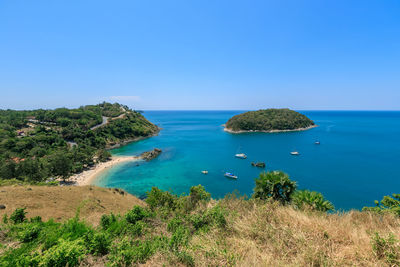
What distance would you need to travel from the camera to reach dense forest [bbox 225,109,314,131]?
99.0 m

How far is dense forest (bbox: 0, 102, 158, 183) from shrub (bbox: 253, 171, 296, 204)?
37281 millimetres

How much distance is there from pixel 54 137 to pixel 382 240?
73.9m

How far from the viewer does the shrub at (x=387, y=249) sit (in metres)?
3.76

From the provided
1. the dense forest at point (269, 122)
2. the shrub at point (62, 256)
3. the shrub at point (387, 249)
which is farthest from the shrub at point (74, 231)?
the dense forest at point (269, 122)

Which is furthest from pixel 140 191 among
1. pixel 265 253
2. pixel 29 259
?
pixel 265 253

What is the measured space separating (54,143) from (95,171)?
24.4 meters

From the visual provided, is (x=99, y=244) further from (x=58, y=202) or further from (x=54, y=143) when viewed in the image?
(x=54, y=143)

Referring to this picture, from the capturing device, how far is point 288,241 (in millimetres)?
4621

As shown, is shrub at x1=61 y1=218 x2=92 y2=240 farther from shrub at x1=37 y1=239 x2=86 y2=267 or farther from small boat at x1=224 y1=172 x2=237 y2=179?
small boat at x1=224 y1=172 x2=237 y2=179

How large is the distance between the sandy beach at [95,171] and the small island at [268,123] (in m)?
68.8

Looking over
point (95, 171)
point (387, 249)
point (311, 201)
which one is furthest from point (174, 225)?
point (95, 171)

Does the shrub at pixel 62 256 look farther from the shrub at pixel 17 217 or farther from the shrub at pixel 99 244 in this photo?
the shrub at pixel 17 217

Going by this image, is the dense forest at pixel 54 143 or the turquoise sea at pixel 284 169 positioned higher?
the dense forest at pixel 54 143

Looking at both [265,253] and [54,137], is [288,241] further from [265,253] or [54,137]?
[54,137]
